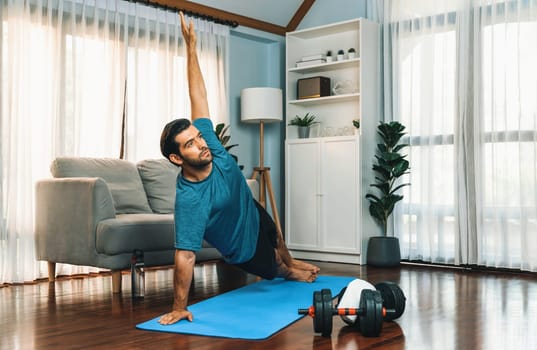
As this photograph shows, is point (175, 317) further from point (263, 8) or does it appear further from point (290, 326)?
point (263, 8)

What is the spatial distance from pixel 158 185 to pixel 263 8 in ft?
7.63

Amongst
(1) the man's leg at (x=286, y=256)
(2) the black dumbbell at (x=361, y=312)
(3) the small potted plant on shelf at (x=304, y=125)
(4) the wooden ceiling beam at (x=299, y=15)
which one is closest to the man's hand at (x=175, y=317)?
(2) the black dumbbell at (x=361, y=312)

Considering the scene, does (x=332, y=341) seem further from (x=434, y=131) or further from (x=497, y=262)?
(x=434, y=131)

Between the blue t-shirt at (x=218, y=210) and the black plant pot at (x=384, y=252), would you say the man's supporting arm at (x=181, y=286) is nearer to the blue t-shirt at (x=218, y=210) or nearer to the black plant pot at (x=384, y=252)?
the blue t-shirt at (x=218, y=210)

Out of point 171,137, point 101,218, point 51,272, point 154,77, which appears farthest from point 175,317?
point 154,77

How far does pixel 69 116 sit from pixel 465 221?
10.7ft

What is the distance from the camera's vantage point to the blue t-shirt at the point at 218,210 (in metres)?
3.26

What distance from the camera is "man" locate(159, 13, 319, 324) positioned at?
3.21 meters

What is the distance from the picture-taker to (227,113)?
6.36 meters

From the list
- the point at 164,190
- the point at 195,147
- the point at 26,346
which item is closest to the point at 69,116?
the point at 164,190

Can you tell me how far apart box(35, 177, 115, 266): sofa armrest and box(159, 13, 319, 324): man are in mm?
Answer: 1020

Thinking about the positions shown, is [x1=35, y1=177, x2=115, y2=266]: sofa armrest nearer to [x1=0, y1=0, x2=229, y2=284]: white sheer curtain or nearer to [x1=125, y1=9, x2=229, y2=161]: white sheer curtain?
[x1=0, y1=0, x2=229, y2=284]: white sheer curtain

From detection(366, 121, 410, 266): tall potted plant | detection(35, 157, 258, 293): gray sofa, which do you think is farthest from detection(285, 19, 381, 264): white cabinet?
detection(35, 157, 258, 293): gray sofa

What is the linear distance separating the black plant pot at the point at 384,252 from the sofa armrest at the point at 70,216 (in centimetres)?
235
